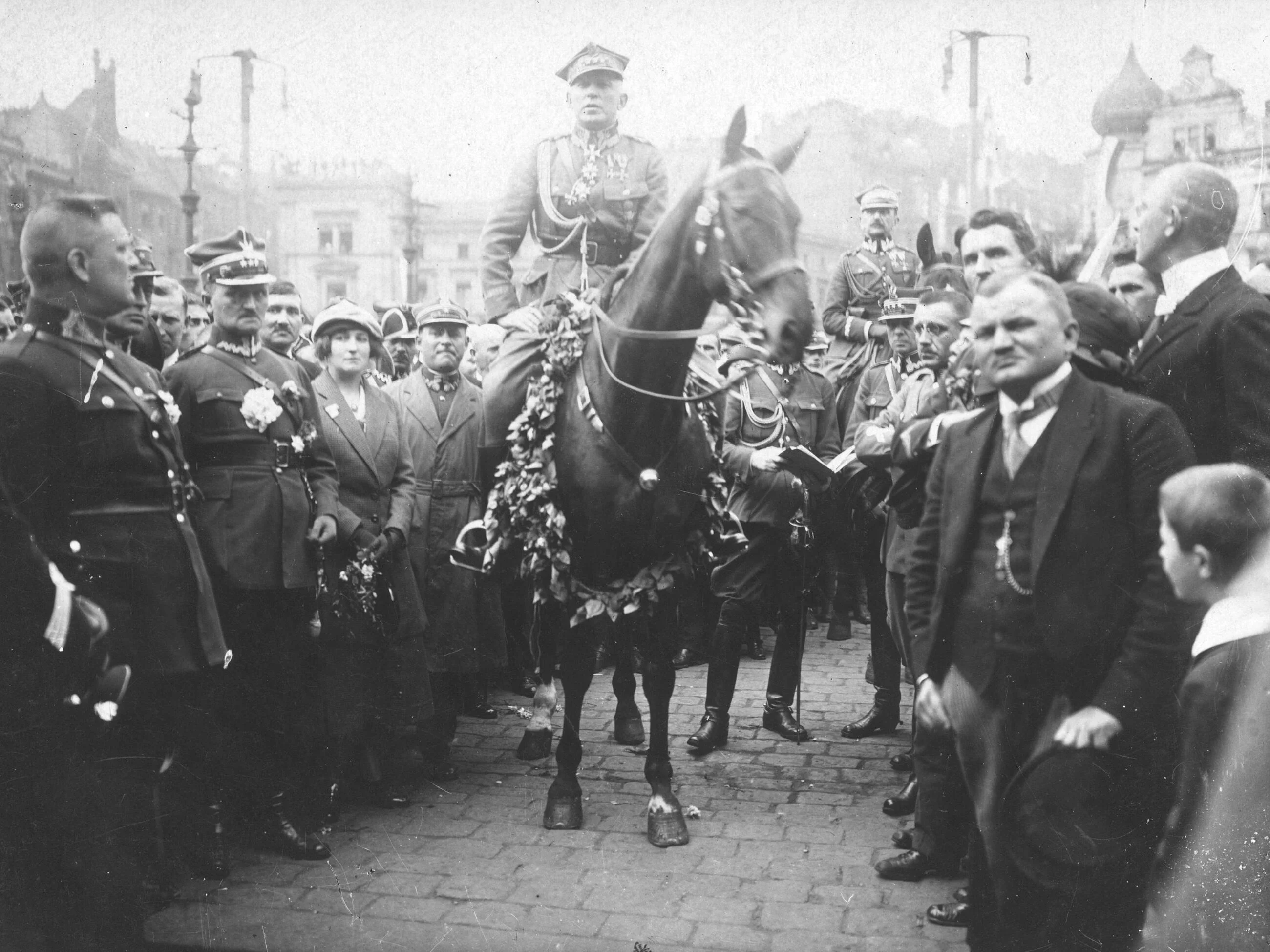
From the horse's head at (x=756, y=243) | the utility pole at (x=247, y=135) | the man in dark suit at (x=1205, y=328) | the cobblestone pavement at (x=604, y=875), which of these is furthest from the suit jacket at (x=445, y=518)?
the man in dark suit at (x=1205, y=328)

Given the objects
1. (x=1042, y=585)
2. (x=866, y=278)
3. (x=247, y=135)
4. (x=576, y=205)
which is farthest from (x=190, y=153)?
(x=866, y=278)

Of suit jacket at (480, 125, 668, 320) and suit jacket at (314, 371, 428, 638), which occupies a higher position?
suit jacket at (480, 125, 668, 320)

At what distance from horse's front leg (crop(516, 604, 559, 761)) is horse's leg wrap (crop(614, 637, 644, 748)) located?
1.21 feet

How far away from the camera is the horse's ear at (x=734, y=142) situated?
4395 millimetres

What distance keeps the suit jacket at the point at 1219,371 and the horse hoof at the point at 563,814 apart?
10.4ft

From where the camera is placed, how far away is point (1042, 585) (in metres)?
3.38

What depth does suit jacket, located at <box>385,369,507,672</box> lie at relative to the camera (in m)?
6.31

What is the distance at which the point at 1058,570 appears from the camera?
3355mm

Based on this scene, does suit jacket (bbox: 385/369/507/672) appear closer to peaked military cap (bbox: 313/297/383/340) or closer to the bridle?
peaked military cap (bbox: 313/297/383/340)

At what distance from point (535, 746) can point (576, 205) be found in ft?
10.1

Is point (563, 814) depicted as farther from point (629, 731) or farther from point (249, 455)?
point (249, 455)

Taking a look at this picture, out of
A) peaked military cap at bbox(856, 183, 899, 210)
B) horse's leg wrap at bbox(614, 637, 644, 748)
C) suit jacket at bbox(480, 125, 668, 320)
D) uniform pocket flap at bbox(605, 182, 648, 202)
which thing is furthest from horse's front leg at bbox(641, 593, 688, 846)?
peaked military cap at bbox(856, 183, 899, 210)

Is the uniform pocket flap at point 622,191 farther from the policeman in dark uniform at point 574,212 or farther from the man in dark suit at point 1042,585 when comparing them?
the man in dark suit at point 1042,585

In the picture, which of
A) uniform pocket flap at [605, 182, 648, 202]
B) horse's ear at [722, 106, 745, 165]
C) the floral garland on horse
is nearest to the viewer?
horse's ear at [722, 106, 745, 165]
